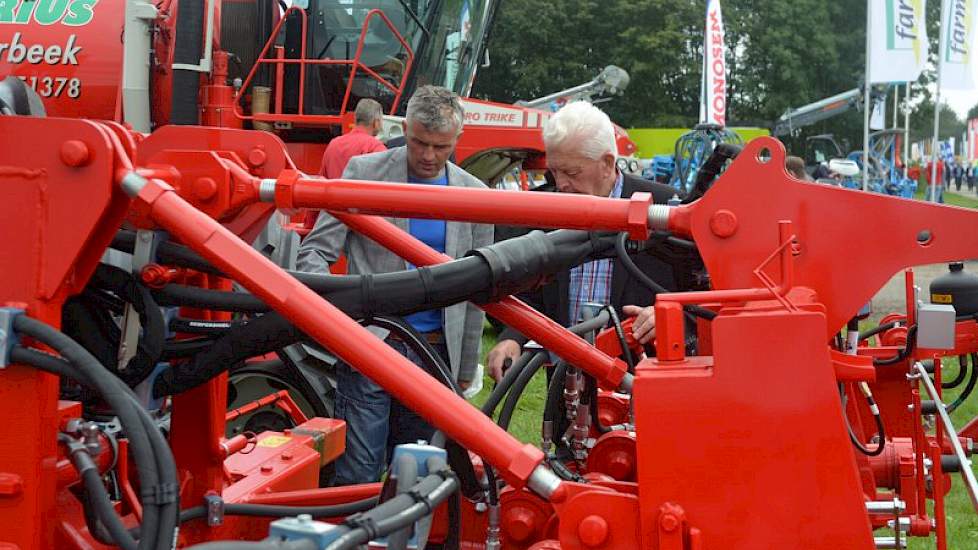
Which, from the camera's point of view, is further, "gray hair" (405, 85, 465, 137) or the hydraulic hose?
"gray hair" (405, 85, 465, 137)

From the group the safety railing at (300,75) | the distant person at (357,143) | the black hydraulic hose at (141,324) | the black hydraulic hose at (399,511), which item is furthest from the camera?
the safety railing at (300,75)

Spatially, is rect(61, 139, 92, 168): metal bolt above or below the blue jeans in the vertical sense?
above

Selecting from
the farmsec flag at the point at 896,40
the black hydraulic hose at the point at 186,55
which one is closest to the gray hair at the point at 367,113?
the black hydraulic hose at the point at 186,55

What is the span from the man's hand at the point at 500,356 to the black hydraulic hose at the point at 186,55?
3.64m

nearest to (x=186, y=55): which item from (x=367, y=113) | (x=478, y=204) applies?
(x=367, y=113)

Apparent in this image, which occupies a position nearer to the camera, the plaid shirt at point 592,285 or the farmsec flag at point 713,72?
the plaid shirt at point 592,285

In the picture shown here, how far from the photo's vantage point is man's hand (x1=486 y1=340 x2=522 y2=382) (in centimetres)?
349

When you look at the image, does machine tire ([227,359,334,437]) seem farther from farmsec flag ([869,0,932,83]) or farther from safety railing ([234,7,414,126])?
farmsec flag ([869,0,932,83])

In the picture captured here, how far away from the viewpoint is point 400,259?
3.64 m

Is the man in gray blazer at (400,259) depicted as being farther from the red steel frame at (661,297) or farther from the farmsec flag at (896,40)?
the farmsec flag at (896,40)

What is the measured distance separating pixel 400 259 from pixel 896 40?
13098mm

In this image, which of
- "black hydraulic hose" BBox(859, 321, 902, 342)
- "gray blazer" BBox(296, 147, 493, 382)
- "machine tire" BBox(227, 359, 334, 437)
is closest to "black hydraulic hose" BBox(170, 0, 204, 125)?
"machine tire" BBox(227, 359, 334, 437)

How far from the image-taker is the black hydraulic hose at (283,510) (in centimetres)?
251

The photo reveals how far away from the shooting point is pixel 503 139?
10.4 m
